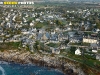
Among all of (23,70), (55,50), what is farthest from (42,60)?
(23,70)

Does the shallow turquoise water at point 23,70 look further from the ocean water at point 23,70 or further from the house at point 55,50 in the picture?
the house at point 55,50

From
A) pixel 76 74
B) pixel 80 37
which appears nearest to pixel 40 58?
pixel 76 74

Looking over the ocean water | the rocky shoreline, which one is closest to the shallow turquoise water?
the ocean water

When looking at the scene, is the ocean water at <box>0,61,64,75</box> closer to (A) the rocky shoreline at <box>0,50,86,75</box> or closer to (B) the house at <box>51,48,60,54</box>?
(A) the rocky shoreline at <box>0,50,86,75</box>

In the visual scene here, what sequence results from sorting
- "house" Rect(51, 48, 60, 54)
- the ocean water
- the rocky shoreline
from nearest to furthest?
the rocky shoreline → the ocean water → "house" Rect(51, 48, 60, 54)

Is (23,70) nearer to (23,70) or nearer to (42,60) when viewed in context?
(23,70)

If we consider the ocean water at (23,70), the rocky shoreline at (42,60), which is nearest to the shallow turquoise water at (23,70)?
the ocean water at (23,70)
